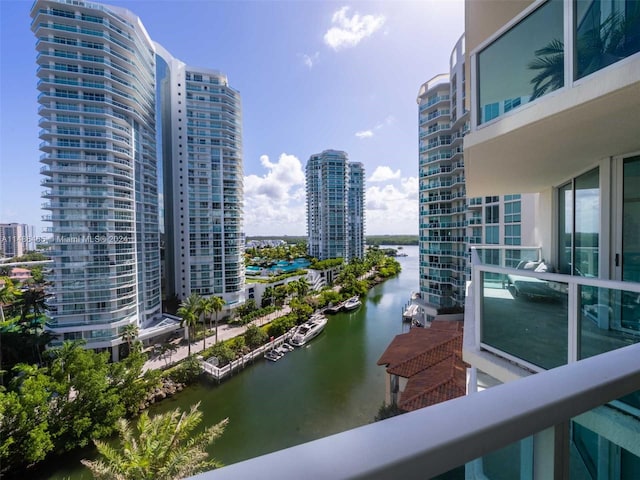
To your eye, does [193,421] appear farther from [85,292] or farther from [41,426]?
[85,292]

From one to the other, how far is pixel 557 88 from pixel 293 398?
46.4 ft

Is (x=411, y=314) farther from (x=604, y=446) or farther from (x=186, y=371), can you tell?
(x=604, y=446)

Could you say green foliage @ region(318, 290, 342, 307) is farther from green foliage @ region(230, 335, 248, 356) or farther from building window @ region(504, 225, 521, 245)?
building window @ region(504, 225, 521, 245)

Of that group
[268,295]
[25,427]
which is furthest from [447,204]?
[25,427]

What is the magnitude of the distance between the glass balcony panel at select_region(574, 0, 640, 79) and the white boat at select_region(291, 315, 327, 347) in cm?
1901

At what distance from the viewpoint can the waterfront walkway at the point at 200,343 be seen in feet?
52.3

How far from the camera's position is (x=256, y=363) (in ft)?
54.5

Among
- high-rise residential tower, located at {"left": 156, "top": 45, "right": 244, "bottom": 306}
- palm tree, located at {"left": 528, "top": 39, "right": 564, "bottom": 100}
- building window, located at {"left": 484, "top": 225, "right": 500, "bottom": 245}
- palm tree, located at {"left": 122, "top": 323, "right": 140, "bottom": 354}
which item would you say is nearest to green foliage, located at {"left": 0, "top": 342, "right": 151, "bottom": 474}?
palm tree, located at {"left": 122, "top": 323, "right": 140, "bottom": 354}

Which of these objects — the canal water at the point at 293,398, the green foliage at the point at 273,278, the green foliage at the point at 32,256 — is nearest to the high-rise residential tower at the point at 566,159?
the canal water at the point at 293,398

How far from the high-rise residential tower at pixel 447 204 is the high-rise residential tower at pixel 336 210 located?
24.6 metres

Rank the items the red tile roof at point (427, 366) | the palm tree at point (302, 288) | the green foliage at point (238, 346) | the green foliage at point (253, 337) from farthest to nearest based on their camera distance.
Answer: the palm tree at point (302, 288) → the green foliage at point (253, 337) → the green foliage at point (238, 346) → the red tile roof at point (427, 366)

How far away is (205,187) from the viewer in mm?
23500

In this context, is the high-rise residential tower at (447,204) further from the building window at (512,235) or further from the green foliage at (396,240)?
the green foliage at (396,240)

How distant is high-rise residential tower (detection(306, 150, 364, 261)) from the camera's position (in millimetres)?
45844
